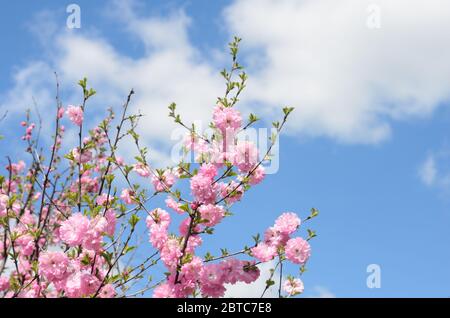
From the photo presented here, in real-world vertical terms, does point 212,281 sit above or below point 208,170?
below

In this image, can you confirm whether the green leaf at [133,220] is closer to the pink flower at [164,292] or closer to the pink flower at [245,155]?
the pink flower at [164,292]

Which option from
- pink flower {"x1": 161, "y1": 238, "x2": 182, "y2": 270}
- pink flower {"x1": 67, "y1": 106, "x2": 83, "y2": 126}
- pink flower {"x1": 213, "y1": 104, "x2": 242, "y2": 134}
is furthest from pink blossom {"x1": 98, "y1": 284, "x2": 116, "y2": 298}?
pink flower {"x1": 67, "y1": 106, "x2": 83, "y2": 126}

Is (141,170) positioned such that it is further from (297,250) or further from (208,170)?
(297,250)

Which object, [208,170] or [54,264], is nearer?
[54,264]

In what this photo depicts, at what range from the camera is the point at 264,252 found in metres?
3.64

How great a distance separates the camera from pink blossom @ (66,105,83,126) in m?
5.00

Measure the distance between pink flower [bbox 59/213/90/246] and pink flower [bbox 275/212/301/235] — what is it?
1298mm

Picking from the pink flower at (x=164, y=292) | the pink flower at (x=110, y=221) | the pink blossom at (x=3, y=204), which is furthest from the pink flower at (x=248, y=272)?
the pink blossom at (x=3, y=204)

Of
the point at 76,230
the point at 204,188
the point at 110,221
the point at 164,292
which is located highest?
the point at 204,188

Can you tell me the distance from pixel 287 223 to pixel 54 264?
1579 millimetres

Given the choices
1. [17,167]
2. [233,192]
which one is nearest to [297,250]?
[233,192]
